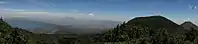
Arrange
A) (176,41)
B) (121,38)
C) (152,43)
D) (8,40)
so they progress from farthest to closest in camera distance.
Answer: (121,38) → (8,40) → (152,43) → (176,41)

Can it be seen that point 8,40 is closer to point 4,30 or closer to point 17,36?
point 4,30

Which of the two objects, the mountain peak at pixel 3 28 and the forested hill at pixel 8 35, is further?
the mountain peak at pixel 3 28

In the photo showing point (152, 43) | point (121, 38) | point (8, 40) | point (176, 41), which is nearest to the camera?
point (176, 41)

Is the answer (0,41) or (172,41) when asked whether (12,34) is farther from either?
(172,41)

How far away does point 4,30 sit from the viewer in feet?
493

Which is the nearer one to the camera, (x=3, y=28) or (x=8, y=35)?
(x=8, y=35)

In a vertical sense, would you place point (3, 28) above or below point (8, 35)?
above

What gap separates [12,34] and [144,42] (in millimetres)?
58271

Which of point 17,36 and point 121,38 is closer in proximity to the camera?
point 17,36

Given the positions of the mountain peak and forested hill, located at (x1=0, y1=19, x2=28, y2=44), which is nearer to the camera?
forested hill, located at (x1=0, y1=19, x2=28, y2=44)

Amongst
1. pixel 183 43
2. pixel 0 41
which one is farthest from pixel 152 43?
pixel 0 41

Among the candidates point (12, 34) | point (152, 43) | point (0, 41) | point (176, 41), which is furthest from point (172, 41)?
point (12, 34)

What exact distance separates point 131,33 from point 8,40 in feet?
240

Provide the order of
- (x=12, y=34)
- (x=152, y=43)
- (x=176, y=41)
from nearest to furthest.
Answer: (x=176, y=41) < (x=152, y=43) < (x=12, y=34)
